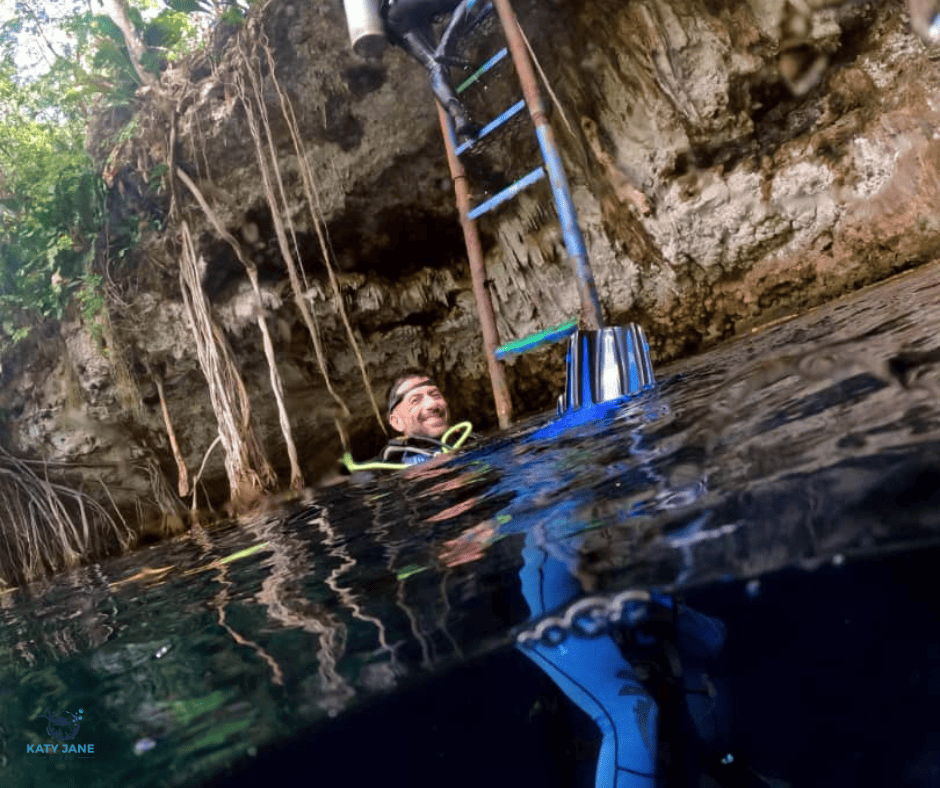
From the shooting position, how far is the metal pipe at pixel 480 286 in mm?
4328

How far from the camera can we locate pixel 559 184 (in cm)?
390

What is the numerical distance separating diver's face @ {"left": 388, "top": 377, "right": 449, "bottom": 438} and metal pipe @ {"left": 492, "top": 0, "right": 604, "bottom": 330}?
106 centimetres

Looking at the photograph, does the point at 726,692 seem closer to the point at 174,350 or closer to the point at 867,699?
the point at 867,699

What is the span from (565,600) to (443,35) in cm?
417

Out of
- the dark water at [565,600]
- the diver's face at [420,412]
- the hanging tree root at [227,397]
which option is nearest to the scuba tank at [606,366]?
the dark water at [565,600]

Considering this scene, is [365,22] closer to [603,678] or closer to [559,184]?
[559,184]

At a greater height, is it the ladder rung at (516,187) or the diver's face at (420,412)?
the ladder rung at (516,187)

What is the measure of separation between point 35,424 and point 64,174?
78.7 inches

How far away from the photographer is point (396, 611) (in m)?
1.54

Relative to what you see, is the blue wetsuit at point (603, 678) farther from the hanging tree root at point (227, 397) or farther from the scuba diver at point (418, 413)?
the hanging tree root at point (227, 397)

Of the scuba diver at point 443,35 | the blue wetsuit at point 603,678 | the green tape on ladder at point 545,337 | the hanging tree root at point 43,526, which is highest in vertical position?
the scuba diver at point 443,35

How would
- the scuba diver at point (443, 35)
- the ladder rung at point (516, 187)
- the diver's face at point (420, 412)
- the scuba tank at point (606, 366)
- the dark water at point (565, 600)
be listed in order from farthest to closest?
the scuba diver at point (443, 35) < the diver's face at point (420, 412) < the ladder rung at point (516, 187) < the scuba tank at point (606, 366) < the dark water at point (565, 600)

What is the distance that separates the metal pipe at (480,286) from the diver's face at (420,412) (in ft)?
1.35

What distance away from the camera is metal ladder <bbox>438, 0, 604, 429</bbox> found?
379 centimetres
